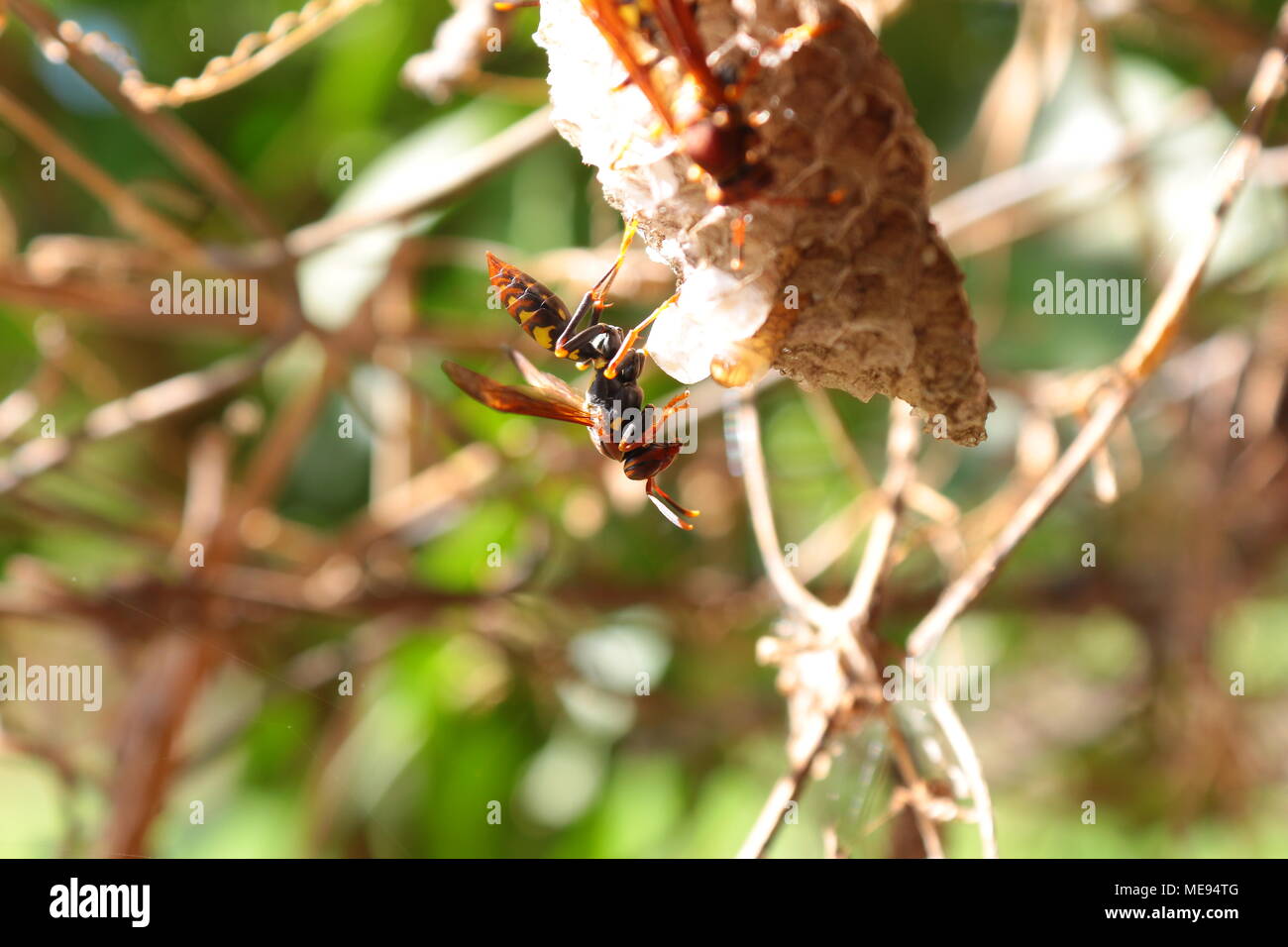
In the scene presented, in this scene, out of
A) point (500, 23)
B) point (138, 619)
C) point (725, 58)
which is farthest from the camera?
point (138, 619)

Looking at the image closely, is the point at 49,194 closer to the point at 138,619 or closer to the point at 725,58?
the point at 138,619

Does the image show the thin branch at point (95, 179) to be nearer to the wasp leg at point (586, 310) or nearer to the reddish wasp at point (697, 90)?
the wasp leg at point (586, 310)

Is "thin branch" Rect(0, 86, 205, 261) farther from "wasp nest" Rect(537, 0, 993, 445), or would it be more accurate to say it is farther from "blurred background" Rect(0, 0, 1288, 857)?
"wasp nest" Rect(537, 0, 993, 445)

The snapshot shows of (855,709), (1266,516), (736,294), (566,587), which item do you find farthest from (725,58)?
(1266,516)

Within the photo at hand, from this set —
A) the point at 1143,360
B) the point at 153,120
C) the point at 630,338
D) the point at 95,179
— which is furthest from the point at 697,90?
the point at 95,179

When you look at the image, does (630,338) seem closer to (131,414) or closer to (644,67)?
(644,67)

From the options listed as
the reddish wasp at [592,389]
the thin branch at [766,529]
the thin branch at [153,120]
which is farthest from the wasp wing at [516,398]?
the thin branch at [153,120]

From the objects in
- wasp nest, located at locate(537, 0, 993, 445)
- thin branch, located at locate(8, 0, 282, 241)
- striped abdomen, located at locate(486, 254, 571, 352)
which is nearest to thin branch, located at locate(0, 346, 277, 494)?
thin branch, located at locate(8, 0, 282, 241)

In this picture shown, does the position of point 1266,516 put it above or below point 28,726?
above
